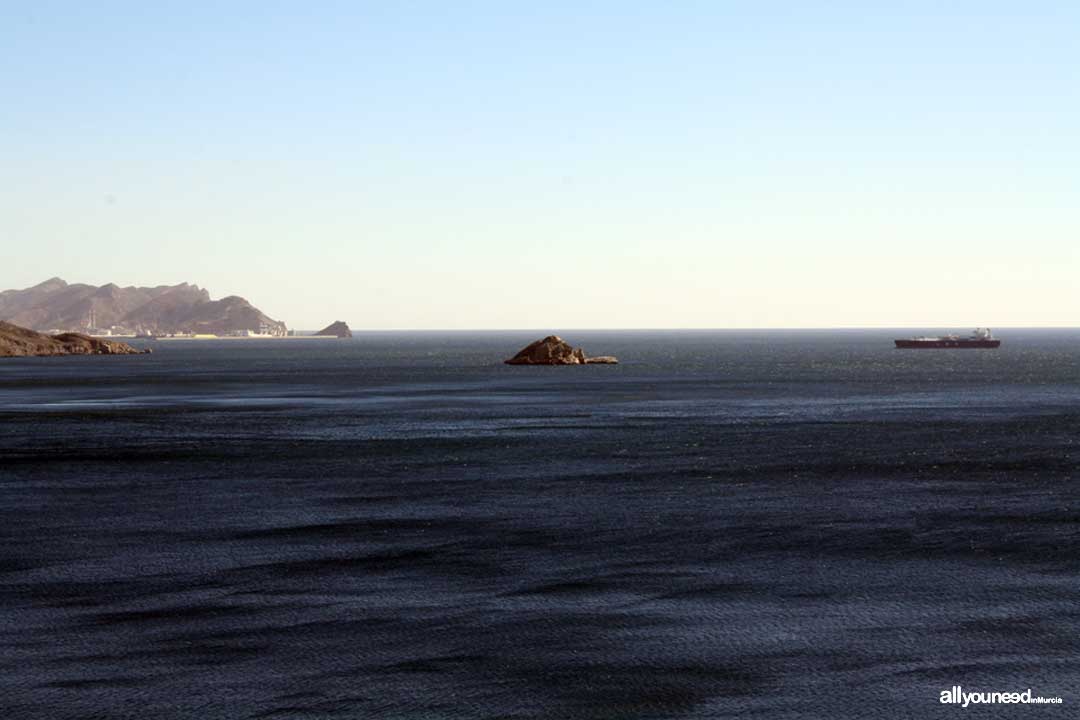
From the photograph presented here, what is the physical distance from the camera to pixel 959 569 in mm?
26922

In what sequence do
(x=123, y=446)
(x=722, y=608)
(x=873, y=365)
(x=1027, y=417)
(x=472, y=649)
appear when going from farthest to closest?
(x=873, y=365), (x=1027, y=417), (x=123, y=446), (x=722, y=608), (x=472, y=649)

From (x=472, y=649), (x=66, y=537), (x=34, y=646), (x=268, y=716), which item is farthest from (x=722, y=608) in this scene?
(x=66, y=537)

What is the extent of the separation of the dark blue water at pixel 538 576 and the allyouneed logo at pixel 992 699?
0.25 meters

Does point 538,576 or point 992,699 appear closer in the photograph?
point 992,699

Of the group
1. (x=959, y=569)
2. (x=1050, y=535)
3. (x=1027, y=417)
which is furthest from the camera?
(x=1027, y=417)

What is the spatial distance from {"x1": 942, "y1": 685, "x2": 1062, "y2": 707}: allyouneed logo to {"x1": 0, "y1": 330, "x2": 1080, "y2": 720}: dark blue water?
0.81 feet

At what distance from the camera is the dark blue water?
1780 cm

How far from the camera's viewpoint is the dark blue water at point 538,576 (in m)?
17.8

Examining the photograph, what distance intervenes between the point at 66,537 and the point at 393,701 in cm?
1789

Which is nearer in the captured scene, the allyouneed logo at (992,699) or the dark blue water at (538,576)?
the allyouneed logo at (992,699)

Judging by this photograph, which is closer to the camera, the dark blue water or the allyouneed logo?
the allyouneed logo

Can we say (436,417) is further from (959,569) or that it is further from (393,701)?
(393,701)

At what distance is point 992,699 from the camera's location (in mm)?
17078

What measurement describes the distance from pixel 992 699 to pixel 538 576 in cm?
1093
